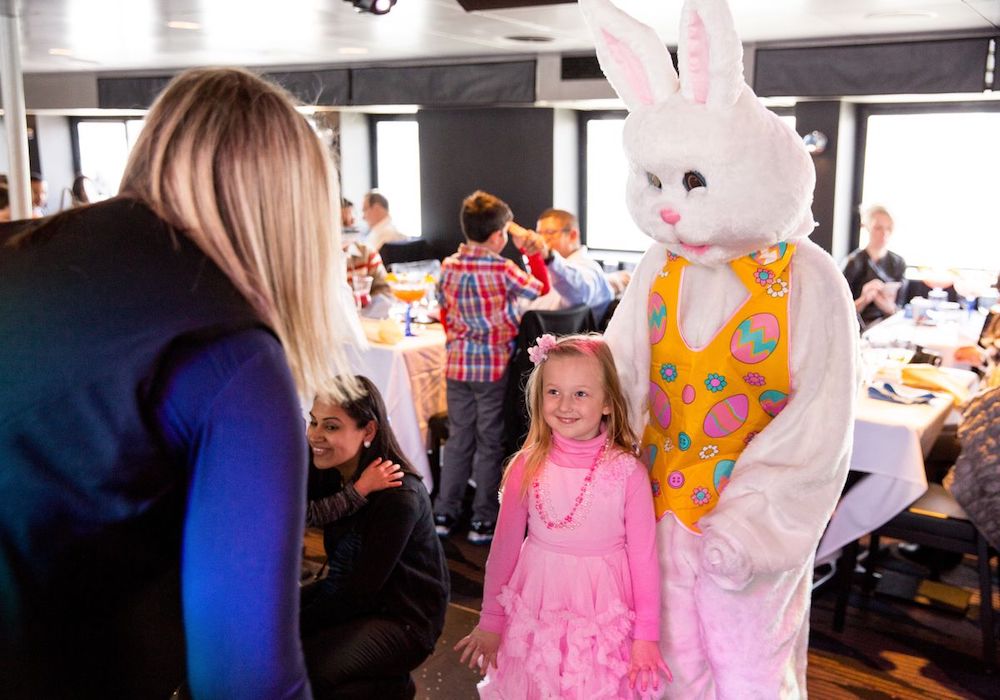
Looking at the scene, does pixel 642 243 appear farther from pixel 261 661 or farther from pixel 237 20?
pixel 261 661

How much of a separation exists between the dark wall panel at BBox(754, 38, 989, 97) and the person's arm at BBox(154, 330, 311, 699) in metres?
5.30

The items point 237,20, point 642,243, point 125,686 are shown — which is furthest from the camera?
point 642,243

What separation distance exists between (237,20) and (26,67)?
468 centimetres

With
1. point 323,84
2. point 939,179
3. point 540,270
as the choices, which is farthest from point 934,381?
point 323,84

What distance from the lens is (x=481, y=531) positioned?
3924mm

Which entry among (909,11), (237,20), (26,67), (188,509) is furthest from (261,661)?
(26,67)

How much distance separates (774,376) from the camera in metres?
1.82

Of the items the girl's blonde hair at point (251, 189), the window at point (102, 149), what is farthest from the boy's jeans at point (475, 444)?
the window at point (102, 149)

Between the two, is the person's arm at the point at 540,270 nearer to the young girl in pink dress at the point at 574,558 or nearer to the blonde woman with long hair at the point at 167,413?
the young girl in pink dress at the point at 574,558

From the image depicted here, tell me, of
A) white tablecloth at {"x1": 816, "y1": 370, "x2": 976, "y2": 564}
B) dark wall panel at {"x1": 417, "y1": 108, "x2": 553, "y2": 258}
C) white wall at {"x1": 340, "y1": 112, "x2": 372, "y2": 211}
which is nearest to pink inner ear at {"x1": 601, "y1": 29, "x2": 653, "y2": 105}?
white tablecloth at {"x1": 816, "y1": 370, "x2": 976, "y2": 564}

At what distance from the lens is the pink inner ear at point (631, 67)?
1821 millimetres

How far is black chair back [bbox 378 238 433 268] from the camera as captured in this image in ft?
24.8

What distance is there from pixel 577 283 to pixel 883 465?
146 centimetres

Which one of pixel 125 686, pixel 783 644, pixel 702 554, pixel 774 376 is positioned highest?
pixel 774 376
